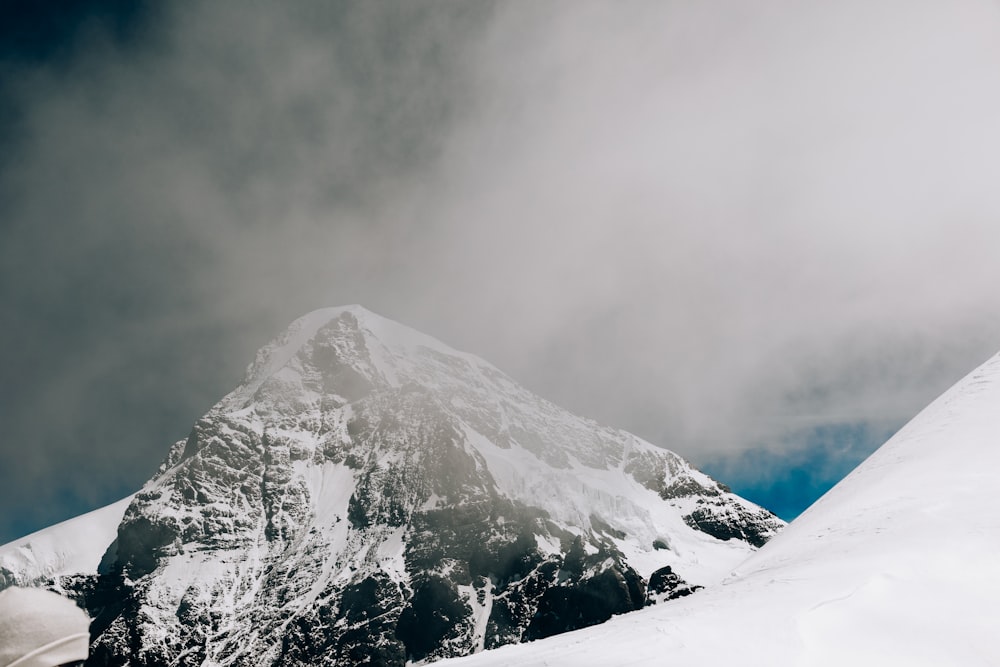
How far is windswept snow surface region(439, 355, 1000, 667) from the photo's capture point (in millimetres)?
9875

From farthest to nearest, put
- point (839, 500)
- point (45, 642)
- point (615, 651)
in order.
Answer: point (839, 500), point (615, 651), point (45, 642)

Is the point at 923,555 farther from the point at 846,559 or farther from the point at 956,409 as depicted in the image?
the point at 956,409

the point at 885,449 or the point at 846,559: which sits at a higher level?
the point at 885,449

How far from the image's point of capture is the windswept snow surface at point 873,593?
9.88 m

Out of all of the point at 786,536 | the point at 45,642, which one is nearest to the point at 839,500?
the point at 786,536

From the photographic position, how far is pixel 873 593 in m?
11.2

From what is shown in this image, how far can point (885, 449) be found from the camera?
69.0ft

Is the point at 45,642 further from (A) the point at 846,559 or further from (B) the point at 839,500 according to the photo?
(B) the point at 839,500

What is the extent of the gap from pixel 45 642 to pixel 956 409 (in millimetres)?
23502

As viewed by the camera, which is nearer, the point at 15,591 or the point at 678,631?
the point at 15,591

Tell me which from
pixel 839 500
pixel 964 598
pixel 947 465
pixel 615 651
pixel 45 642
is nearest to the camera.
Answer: pixel 45 642

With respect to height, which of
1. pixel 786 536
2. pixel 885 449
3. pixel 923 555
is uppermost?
pixel 885 449

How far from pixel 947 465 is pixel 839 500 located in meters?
3.64

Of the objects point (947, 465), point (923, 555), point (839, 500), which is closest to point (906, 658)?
point (923, 555)
